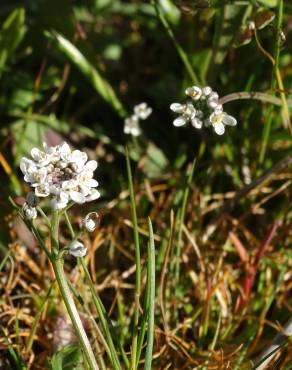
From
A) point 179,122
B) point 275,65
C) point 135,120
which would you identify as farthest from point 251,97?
point 135,120

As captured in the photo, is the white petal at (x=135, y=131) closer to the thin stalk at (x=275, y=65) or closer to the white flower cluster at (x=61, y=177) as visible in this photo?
the thin stalk at (x=275, y=65)

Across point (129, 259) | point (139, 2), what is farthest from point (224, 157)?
point (139, 2)

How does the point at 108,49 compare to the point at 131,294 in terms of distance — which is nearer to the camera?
the point at 131,294

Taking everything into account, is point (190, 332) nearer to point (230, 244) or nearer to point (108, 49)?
point (230, 244)

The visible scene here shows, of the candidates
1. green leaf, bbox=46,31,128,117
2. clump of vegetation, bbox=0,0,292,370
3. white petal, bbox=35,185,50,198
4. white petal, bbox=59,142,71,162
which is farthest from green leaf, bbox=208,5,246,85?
white petal, bbox=35,185,50,198

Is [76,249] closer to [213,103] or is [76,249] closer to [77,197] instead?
[77,197]

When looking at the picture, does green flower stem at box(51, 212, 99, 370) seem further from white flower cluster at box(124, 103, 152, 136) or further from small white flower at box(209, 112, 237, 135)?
white flower cluster at box(124, 103, 152, 136)
